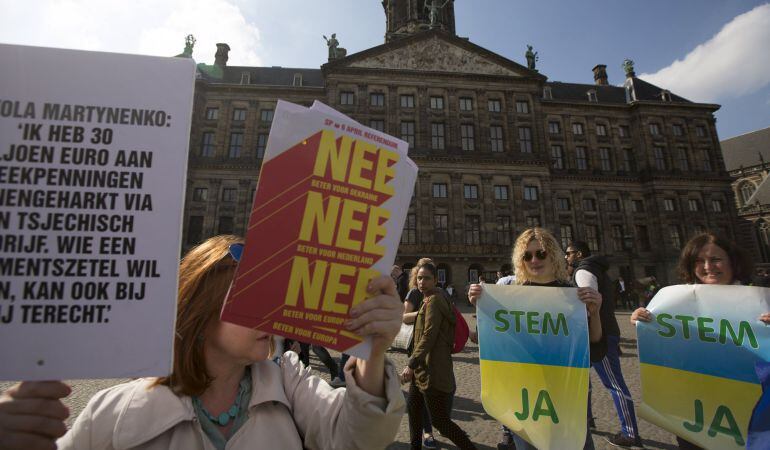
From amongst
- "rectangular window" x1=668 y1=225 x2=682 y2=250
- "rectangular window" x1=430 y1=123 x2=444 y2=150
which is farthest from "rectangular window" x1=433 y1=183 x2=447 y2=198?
"rectangular window" x1=668 y1=225 x2=682 y2=250

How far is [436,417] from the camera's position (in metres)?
3.35

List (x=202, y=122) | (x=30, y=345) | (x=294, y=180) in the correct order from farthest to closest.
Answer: (x=202, y=122), (x=294, y=180), (x=30, y=345)

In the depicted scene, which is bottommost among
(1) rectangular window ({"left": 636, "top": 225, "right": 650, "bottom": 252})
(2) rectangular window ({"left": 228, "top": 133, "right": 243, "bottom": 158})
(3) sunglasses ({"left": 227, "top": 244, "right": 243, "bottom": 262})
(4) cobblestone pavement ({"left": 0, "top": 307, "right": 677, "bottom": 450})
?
(4) cobblestone pavement ({"left": 0, "top": 307, "right": 677, "bottom": 450})

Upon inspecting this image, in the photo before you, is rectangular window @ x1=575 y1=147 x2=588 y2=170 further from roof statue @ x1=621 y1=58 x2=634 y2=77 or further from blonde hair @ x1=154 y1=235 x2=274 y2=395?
blonde hair @ x1=154 y1=235 x2=274 y2=395

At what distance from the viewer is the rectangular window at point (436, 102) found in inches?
1139

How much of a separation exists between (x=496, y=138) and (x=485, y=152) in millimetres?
1874

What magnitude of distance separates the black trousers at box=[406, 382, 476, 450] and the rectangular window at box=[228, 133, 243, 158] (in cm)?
2939

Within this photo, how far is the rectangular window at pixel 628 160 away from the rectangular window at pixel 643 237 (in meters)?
5.41

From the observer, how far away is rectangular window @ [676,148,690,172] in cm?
3288

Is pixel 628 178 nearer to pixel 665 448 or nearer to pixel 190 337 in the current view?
pixel 665 448

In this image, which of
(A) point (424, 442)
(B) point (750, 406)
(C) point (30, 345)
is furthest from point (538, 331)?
(C) point (30, 345)

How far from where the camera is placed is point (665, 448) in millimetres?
3834

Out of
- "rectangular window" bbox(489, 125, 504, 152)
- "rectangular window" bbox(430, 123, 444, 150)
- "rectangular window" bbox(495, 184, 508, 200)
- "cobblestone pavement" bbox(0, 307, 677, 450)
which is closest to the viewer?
"cobblestone pavement" bbox(0, 307, 677, 450)

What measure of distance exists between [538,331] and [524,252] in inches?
25.0
